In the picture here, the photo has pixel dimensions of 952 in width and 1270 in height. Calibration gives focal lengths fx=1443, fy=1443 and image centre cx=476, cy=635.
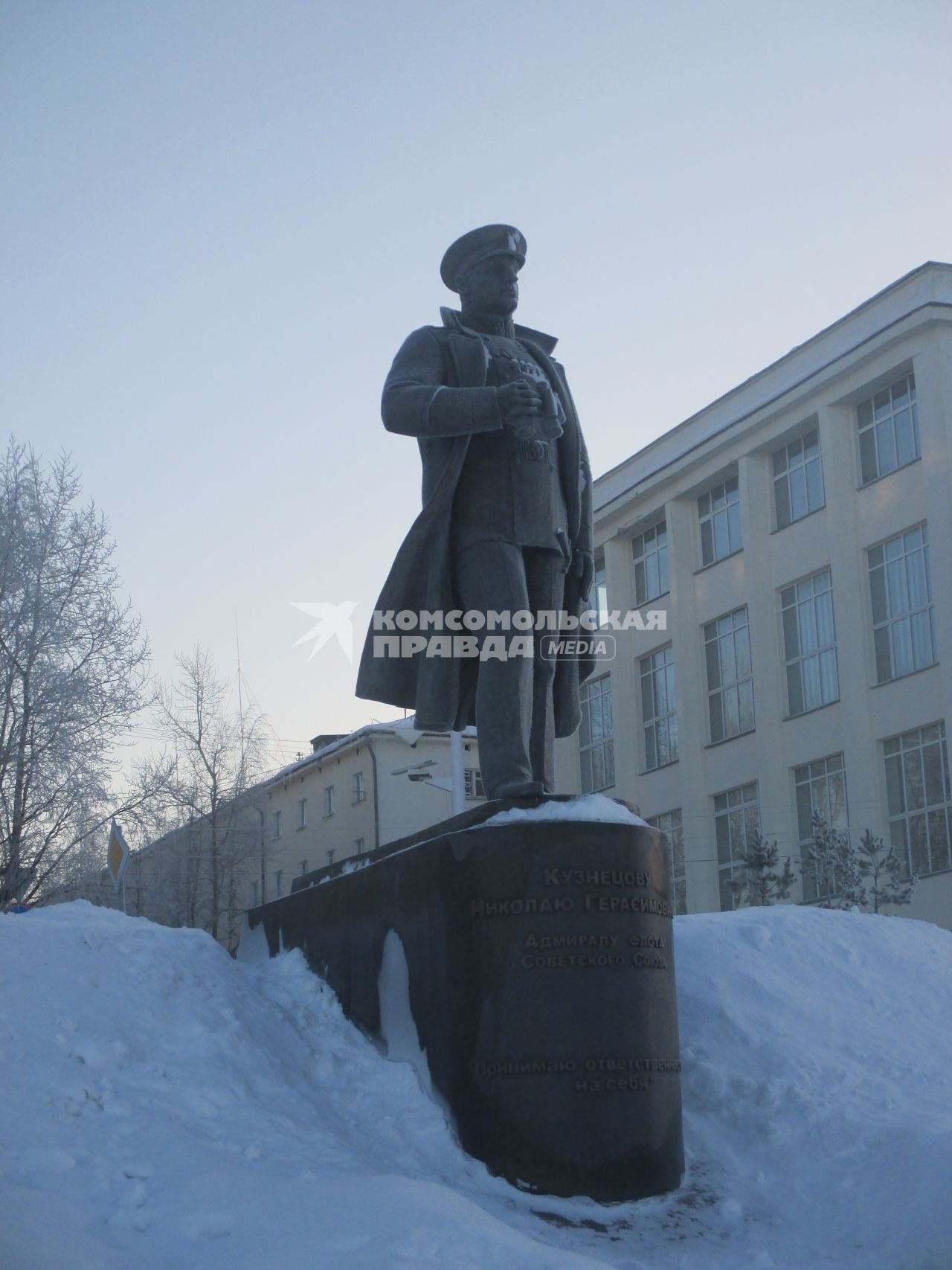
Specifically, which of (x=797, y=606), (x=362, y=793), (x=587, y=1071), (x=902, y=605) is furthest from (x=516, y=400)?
(x=362, y=793)

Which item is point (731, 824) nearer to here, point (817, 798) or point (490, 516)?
point (817, 798)

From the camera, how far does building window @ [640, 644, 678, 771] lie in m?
34.9

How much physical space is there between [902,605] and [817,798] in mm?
4484

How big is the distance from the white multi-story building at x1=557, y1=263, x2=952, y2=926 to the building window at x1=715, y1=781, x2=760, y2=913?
54mm

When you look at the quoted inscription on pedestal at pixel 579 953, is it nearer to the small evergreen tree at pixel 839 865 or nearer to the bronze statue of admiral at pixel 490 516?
the bronze statue of admiral at pixel 490 516

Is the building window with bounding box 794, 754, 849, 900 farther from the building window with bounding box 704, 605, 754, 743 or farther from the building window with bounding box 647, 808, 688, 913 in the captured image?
the building window with bounding box 647, 808, 688, 913

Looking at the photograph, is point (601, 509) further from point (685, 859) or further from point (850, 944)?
point (850, 944)

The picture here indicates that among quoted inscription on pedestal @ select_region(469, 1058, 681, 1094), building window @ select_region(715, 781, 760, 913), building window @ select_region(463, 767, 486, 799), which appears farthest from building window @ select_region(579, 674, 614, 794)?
quoted inscription on pedestal @ select_region(469, 1058, 681, 1094)

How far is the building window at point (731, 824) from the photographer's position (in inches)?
1243

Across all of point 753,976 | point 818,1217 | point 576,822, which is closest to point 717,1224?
point 818,1217

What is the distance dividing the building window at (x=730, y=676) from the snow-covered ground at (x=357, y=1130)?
25.4 meters

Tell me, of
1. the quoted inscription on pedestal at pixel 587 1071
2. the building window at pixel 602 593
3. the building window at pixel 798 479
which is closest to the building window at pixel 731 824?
the building window at pixel 798 479

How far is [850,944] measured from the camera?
7469mm

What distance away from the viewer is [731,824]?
32.4 metres
